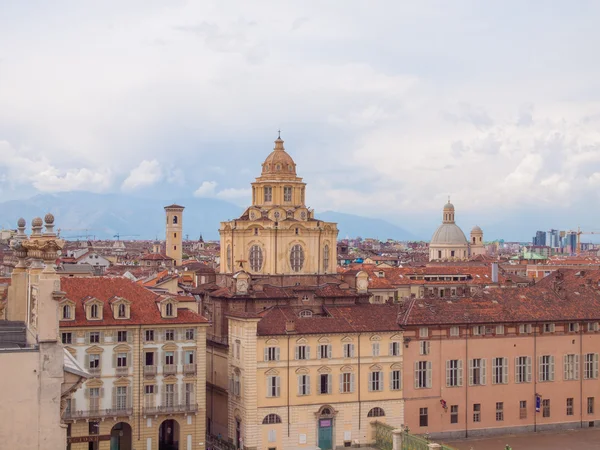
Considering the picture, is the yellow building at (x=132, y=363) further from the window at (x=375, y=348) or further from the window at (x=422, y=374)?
the window at (x=422, y=374)

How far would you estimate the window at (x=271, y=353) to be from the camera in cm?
6838

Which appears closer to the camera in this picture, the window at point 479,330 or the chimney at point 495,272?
the window at point 479,330

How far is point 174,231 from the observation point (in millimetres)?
183500

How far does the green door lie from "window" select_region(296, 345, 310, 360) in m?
4.51

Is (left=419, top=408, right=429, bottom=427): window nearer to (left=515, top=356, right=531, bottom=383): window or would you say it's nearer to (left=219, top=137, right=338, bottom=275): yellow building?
(left=515, top=356, right=531, bottom=383): window

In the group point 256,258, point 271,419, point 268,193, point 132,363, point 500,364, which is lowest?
point 271,419

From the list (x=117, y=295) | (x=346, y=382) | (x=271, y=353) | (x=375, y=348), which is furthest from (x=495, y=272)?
(x=117, y=295)

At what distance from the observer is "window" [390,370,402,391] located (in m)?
71.9

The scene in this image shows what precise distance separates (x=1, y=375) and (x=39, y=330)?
3.83 ft

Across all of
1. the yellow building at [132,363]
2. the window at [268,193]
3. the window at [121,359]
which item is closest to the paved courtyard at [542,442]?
the yellow building at [132,363]

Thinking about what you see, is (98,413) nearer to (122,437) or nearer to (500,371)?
(122,437)

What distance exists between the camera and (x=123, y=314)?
64500 millimetres

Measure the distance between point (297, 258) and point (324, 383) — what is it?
1533 centimetres

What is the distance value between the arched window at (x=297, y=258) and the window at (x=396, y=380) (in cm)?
1413
